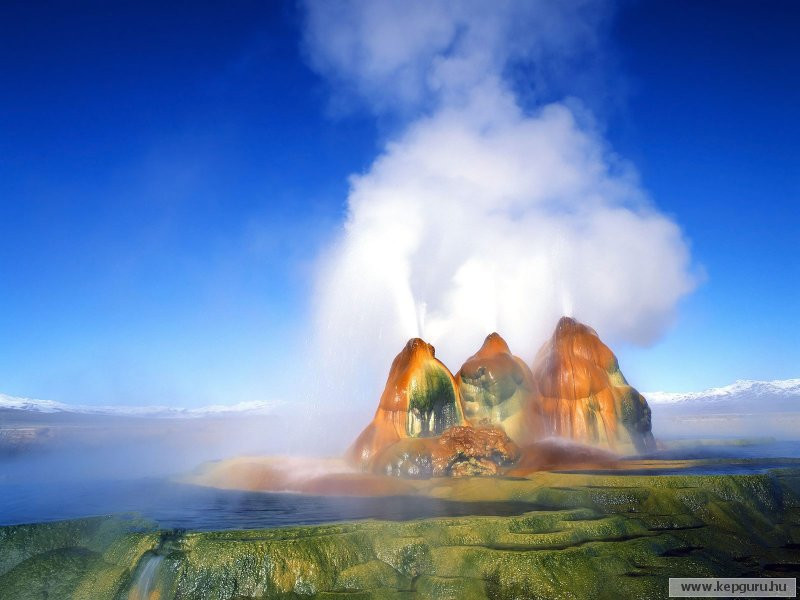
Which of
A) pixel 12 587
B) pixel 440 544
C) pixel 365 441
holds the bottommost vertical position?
pixel 12 587

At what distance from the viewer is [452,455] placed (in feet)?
91.7

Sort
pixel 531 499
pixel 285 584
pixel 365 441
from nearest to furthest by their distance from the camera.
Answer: pixel 285 584 → pixel 531 499 → pixel 365 441

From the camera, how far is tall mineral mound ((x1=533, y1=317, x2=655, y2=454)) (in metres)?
35.4

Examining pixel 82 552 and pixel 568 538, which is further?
pixel 82 552

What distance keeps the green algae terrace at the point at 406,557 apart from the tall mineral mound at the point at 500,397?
1653 centimetres

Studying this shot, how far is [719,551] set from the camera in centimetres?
1592

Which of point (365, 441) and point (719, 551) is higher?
point (365, 441)

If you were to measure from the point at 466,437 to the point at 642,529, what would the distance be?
1294 cm

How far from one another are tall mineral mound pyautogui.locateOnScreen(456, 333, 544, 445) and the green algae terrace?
1653 cm

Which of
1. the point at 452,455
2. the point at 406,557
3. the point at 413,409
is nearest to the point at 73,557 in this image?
the point at 406,557

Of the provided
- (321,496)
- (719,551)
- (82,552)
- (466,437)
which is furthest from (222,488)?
(719,551)

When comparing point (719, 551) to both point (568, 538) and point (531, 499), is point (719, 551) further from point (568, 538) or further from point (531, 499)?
point (531, 499)

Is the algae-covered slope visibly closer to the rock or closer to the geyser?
the rock

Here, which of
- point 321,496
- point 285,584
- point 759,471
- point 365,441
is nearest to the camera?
point 285,584
